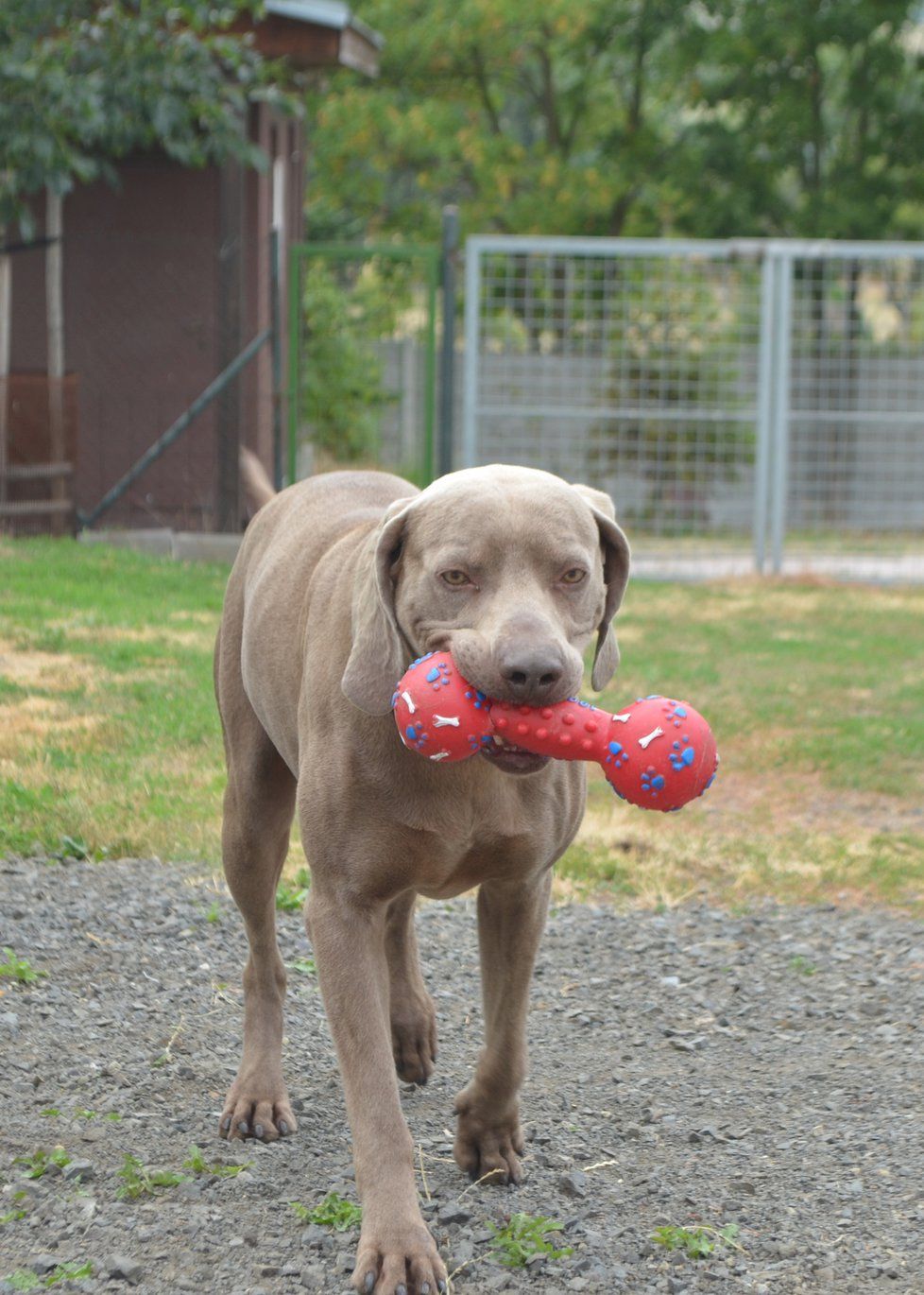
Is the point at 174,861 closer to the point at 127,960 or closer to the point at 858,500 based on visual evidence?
the point at 127,960

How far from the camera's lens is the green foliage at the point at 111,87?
10.6 meters

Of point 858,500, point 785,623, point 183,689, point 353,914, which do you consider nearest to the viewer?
point 353,914

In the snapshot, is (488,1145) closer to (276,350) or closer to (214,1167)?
(214,1167)

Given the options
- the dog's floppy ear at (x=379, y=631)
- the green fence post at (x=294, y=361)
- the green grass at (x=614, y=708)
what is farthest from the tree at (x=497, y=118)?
the dog's floppy ear at (x=379, y=631)

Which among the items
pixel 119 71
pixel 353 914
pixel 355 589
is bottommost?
pixel 353 914

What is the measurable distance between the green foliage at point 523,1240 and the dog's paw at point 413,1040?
2.41 feet

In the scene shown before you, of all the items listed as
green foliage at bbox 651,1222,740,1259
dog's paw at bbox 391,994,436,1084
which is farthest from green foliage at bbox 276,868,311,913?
green foliage at bbox 651,1222,740,1259

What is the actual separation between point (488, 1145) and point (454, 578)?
1.29 meters

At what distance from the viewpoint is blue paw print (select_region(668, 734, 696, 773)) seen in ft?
10.1

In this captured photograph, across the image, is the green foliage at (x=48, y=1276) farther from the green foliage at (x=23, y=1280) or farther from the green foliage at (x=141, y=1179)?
the green foliage at (x=141, y=1179)

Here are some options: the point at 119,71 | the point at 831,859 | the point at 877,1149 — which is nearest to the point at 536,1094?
the point at 877,1149

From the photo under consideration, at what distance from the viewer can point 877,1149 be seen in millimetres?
3781

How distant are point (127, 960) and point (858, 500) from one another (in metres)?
11.3

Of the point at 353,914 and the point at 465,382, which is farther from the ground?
the point at 465,382
